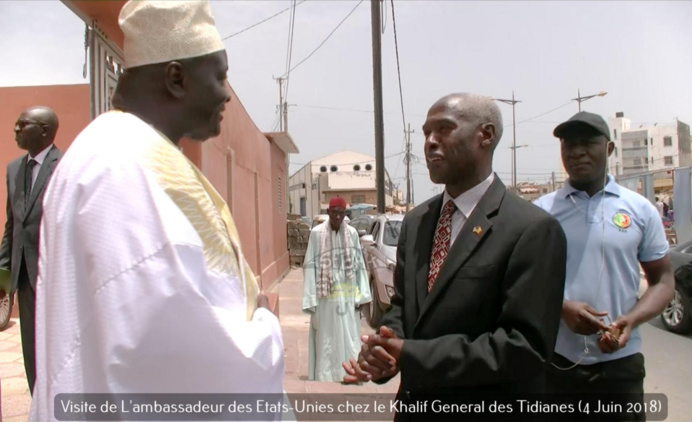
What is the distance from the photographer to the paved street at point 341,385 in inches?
168

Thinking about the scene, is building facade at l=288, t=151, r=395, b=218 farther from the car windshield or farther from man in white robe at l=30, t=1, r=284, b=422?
man in white robe at l=30, t=1, r=284, b=422

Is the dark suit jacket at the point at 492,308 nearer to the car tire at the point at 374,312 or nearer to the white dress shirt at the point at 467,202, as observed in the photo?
the white dress shirt at the point at 467,202

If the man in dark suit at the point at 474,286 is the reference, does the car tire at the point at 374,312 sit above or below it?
below

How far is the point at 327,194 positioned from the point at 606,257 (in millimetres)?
54902

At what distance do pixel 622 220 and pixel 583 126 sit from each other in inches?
17.2

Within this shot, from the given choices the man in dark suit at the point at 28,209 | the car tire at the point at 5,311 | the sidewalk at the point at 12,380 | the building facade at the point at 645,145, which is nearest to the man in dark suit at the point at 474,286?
the man in dark suit at the point at 28,209

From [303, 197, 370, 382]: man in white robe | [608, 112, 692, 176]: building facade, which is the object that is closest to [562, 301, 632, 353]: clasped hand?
[303, 197, 370, 382]: man in white robe

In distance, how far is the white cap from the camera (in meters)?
1.26

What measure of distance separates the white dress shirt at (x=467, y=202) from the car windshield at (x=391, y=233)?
7067mm

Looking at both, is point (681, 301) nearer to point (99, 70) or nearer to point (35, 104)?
point (99, 70)

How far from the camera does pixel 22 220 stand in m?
2.94

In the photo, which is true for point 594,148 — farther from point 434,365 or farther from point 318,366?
point 318,366

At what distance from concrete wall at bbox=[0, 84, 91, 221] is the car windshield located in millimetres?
4789

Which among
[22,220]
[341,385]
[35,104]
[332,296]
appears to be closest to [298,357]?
[341,385]
